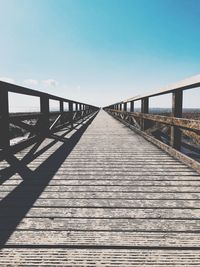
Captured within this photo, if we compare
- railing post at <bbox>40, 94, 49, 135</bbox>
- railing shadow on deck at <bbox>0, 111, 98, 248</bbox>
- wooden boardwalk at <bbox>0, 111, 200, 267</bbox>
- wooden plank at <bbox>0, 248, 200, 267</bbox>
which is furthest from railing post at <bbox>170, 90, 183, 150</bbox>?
railing post at <bbox>40, 94, 49, 135</bbox>

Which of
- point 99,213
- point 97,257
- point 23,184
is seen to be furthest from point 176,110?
point 97,257

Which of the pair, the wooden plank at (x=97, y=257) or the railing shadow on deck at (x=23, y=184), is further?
the railing shadow on deck at (x=23, y=184)

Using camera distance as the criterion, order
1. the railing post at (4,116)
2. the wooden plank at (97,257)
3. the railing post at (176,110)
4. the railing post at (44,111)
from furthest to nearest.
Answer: the railing post at (44,111)
the railing post at (176,110)
the railing post at (4,116)
the wooden plank at (97,257)

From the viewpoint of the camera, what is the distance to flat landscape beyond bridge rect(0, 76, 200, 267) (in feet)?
4.59

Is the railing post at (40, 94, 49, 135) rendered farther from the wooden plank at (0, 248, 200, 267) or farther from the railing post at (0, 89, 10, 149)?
the wooden plank at (0, 248, 200, 267)

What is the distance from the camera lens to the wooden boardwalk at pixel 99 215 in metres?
1.39

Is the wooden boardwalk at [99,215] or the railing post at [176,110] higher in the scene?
the railing post at [176,110]

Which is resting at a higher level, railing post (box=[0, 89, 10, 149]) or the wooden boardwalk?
railing post (box=[0, 89, 10, 149])

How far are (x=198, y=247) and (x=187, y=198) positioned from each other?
0.79 meters

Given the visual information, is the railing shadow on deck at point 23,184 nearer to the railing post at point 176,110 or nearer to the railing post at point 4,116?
the railing post at point 4,116

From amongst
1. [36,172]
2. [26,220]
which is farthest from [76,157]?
[26,220]

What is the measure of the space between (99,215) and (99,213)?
0.12ft

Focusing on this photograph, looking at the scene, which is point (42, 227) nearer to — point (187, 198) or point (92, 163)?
point (187, 198)

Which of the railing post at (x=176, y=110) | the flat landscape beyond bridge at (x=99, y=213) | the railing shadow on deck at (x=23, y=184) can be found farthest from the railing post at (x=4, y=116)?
the railing post at (x=176, y=110)
